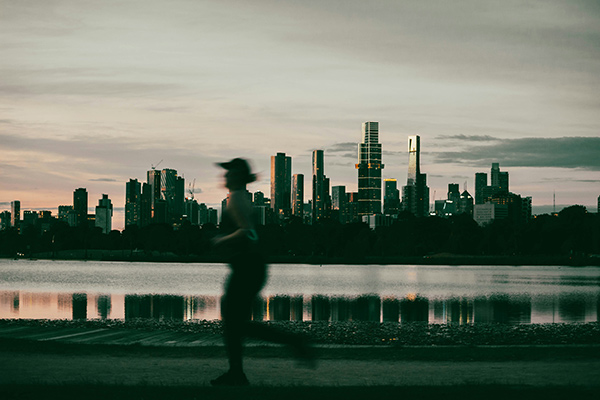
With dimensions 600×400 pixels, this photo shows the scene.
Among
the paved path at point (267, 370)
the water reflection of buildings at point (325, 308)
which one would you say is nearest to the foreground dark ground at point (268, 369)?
the paved path at point (267, 370)

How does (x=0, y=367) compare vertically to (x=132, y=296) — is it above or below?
above

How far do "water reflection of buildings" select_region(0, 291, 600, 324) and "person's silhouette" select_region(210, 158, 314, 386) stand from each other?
2378cm

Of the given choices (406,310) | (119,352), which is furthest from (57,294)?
(119,352)

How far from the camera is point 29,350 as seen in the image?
15.6 m

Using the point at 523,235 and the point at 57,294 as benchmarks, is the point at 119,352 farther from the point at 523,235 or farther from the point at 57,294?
the point at 523,235

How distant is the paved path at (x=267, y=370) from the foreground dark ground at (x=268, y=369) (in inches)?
0.7

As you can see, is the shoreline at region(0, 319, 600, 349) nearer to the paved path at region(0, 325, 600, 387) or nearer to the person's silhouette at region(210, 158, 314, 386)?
the paved path at region(0, 325, 600, 387)

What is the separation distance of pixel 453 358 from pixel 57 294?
44850mm

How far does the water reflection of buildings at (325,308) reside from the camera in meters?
37.1

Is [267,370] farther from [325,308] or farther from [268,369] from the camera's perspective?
[325,308]

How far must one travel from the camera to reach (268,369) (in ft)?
42.1

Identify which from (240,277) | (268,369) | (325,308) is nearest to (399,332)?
(268,369)

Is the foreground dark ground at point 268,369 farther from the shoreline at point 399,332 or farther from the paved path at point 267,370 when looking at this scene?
the shoreline at point 399,332

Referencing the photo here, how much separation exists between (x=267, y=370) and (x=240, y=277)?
3330 millimetres
